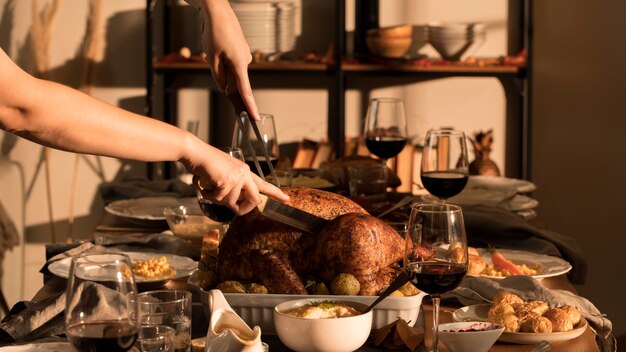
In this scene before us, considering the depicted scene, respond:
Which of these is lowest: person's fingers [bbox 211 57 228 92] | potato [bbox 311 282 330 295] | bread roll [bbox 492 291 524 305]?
bread roll [bbox 492 291 524 305]

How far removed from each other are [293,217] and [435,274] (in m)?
0.34

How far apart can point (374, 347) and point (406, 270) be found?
0.17 m

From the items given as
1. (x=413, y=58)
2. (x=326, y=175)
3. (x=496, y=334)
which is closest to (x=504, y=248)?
(x=326, y=175)

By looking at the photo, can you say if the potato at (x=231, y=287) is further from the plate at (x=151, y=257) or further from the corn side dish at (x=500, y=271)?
the corn side dish at (x=500, y=271)

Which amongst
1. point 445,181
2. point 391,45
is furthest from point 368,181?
point 391,45

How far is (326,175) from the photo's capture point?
2.70 m

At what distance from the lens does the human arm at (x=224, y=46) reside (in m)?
1.95

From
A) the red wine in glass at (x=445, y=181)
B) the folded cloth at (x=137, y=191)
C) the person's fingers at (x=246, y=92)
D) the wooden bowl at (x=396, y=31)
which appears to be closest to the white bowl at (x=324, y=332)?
the person's fingers at (x=246, y=92)

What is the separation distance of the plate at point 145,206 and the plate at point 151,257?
385 millimetres

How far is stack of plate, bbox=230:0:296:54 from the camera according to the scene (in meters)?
3.85

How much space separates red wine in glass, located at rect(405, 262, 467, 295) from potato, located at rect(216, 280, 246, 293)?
0.29 m

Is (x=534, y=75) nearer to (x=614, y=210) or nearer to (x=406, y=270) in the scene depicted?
(x=614, y=210)

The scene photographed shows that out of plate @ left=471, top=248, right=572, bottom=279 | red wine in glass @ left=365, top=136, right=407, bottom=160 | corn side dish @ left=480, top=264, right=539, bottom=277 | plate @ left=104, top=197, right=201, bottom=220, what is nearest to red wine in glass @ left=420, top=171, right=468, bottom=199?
plate @ left=471, top=248, right=572, bottom=279

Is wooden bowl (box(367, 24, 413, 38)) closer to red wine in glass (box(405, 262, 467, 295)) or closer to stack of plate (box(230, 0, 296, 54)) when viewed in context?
stack of plate (box(230, 0, 296, 54))
